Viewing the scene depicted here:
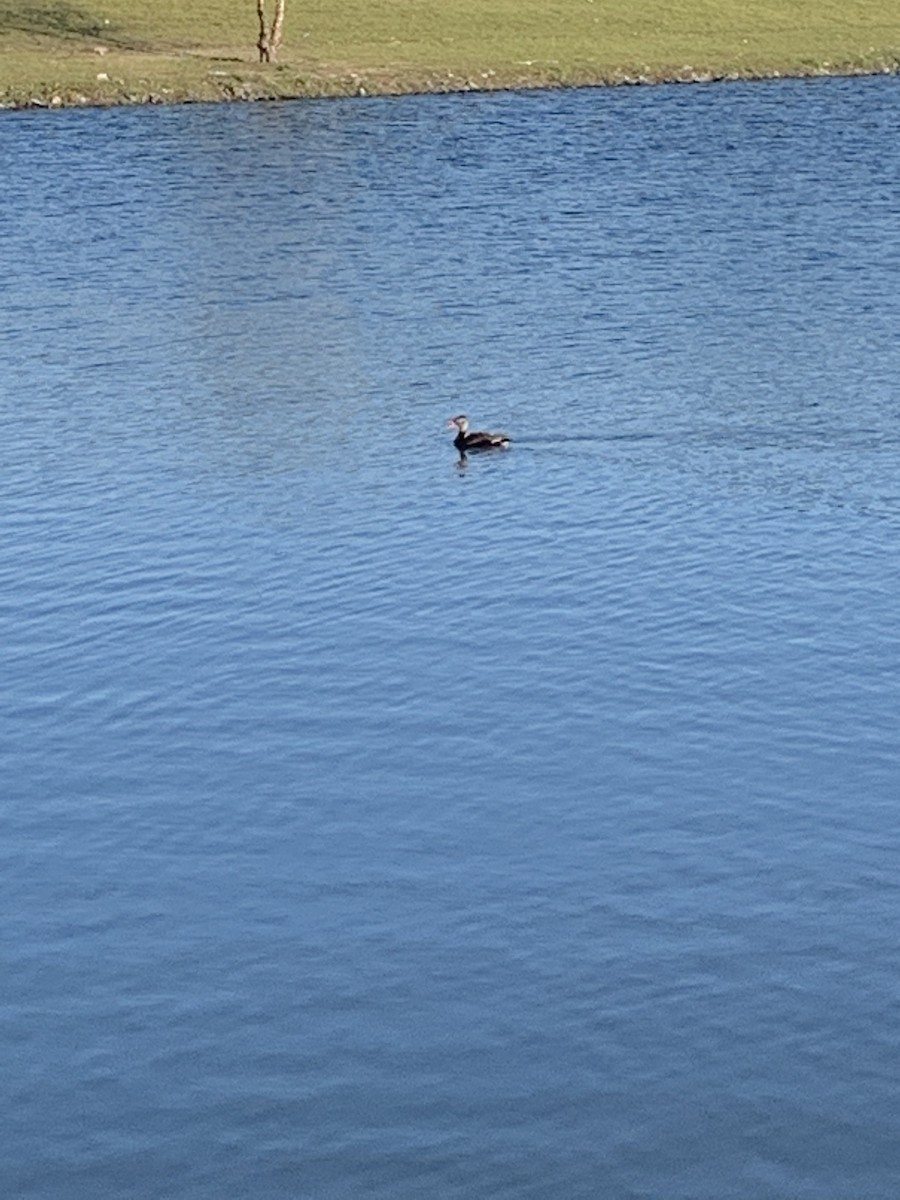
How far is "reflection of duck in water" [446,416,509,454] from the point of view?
50.0 m

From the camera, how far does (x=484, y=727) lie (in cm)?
3603

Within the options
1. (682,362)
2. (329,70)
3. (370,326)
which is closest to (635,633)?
(682,362)

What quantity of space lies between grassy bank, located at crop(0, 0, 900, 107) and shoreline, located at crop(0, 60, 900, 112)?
84 mm

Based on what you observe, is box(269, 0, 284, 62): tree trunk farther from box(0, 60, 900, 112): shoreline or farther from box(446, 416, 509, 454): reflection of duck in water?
box(446, 416, 509, 454): reflection of duck in water

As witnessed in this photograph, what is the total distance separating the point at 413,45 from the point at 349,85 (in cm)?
782

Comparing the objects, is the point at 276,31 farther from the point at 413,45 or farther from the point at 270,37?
the point at 413,45

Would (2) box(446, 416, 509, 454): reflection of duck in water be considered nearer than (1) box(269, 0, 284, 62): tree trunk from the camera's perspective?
Yes

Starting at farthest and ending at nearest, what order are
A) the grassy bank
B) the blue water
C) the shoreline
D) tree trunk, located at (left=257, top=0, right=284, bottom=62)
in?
tree trunk, located at (left=257, top=0, right=284, bottom=62), the grassy bank, the shoreline, the blue water

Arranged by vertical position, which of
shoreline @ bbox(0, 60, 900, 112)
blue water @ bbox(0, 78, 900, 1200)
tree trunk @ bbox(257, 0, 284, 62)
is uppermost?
tree trunk @ bbox(257, 0, 284, 62)

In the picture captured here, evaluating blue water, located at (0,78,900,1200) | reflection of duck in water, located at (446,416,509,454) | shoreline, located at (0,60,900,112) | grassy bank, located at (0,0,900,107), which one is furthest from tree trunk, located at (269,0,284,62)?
reflection of duck in water, located at (446,416,509,454)

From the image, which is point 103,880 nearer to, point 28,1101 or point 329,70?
point 28,1101

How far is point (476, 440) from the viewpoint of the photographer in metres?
50.0

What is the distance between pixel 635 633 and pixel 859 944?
1147cm

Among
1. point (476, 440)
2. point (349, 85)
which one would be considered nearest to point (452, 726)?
point (476, 440)
